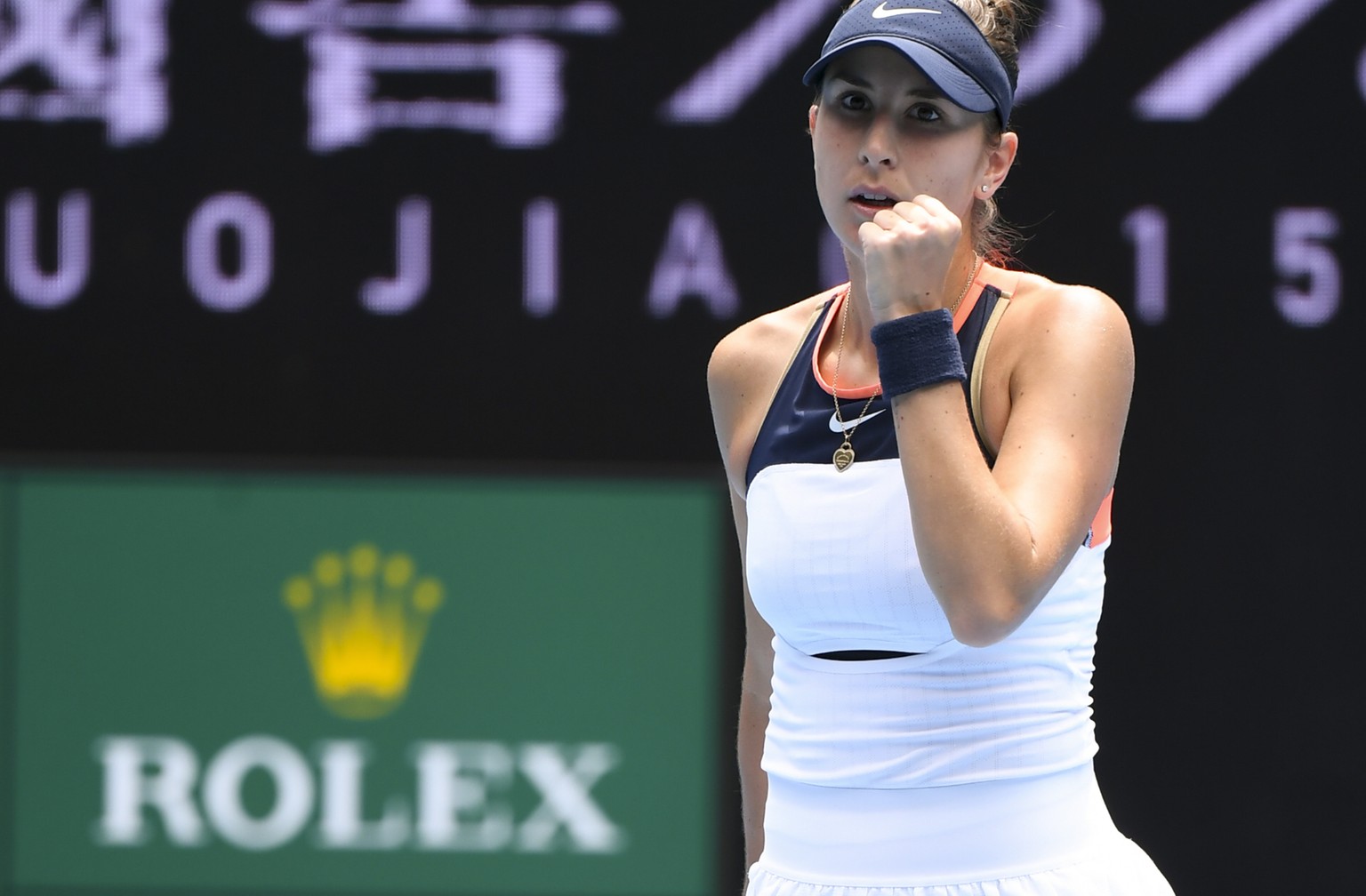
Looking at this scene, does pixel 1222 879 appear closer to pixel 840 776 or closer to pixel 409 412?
pixel 409 412

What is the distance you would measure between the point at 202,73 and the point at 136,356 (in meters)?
0.58

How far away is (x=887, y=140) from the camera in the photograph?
1.66 meters

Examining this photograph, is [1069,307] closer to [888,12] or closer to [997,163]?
[997,163]

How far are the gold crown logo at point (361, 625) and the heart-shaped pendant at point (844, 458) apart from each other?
7.49 ft

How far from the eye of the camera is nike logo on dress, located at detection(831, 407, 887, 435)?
1.73 meters

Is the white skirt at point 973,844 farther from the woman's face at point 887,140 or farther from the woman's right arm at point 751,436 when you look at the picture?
the woman's face at point 887,140

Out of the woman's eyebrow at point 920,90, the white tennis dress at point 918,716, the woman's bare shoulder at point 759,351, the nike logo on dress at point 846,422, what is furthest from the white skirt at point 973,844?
the woman's eyebrow at point 920,90

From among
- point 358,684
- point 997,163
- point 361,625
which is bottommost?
point 358,684

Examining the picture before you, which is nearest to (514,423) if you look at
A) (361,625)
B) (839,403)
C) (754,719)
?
(361,625)

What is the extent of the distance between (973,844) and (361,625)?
2.38 metres

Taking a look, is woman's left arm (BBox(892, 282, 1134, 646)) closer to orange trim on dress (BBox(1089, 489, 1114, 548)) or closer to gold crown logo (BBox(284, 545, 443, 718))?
orange trim on dress (BBox(1089, 489, 1114, 548))

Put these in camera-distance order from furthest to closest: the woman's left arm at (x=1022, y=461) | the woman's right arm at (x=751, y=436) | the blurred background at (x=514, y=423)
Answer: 1. the blurred background at (x=514, y=423)
2. the woman's right arm at (x=751, y=436)
3. the woman's left arm at (x=1022, y=461)

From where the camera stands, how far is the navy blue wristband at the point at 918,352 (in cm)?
156

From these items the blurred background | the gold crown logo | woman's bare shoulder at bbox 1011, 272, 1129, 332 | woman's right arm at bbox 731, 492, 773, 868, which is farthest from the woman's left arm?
the gold crown logo
